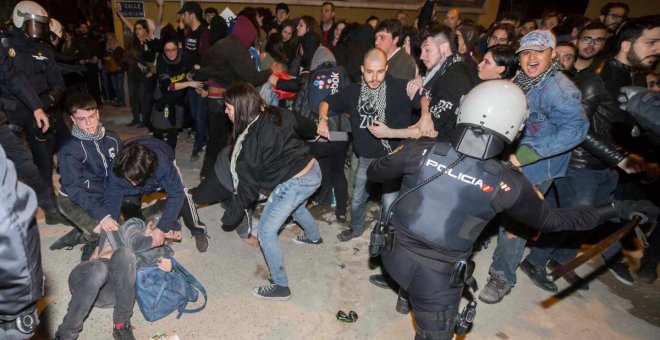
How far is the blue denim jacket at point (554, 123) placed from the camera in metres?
3.01

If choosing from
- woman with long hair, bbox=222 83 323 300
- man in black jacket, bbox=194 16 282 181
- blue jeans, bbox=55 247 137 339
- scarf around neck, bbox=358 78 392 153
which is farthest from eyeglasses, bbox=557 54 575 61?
Result: blue jeans, bbox=55 247 137 339

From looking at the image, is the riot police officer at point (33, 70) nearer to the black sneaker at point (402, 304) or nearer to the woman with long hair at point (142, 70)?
the woman with long hair at point (142, 70)

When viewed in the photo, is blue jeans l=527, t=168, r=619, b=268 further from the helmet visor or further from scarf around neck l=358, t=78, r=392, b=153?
the helmet visor

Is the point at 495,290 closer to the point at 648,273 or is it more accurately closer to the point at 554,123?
the point at 554,123

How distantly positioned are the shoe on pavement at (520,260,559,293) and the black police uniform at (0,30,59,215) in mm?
5113

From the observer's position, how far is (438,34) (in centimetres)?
359

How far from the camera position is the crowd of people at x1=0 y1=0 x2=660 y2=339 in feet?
7.36

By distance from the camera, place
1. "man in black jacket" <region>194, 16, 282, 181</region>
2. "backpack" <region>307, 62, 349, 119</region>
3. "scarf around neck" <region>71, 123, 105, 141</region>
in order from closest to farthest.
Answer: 1. "scarf around neck" <region>71, 123, 105, 141</region>
2. "backpack" <region>307, 62, 349, 119</region>
3. "man in black jacket" <region>194, 16, 282, 181</region>

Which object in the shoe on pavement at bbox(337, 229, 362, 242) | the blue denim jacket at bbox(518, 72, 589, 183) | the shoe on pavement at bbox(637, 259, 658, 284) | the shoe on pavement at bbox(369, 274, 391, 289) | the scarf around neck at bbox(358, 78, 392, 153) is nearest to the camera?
the blue denim jacket at bbox(518, 72, 589, 183)

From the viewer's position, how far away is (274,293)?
348 centimetres

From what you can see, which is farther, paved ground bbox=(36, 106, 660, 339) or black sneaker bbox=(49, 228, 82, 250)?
black sneaker bbox=(49, 228, 82, 250)

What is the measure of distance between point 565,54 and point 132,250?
432cm

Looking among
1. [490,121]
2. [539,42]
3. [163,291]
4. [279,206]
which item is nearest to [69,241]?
[163,291]

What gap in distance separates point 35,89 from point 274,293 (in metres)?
3.35
